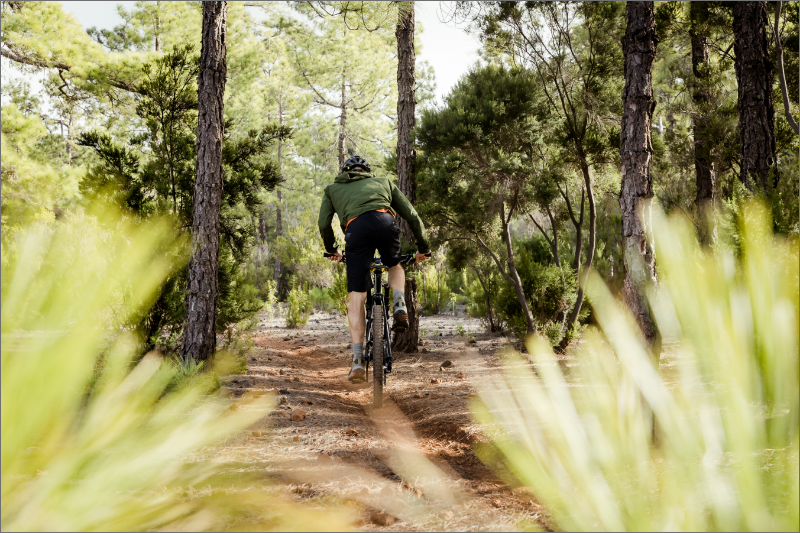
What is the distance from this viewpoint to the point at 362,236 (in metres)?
3.97

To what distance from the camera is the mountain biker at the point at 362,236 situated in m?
3.99

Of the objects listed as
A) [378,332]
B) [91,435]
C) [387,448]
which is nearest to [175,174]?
[378,332]

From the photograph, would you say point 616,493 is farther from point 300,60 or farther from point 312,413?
point 300,60

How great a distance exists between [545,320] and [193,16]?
468 inches

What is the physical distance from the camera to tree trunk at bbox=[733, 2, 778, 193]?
650cm

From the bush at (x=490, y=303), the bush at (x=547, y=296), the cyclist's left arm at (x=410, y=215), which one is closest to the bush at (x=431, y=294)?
the bush at (x=490, y=303)

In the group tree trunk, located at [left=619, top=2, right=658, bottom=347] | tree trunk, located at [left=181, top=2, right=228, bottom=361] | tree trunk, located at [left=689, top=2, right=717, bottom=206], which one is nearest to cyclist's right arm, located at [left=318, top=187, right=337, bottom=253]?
tree trunk, located at [left=181, top=2, right=228, bottom=361]

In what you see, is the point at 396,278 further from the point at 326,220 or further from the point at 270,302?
the point at 270,302

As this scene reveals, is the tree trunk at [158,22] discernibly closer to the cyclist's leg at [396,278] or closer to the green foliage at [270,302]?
the green foliage at [270,302]

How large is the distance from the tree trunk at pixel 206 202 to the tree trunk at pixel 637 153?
3353 mm

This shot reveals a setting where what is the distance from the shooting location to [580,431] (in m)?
2.83

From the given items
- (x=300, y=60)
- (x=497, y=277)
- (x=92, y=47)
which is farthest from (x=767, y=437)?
(x=300, y=60)

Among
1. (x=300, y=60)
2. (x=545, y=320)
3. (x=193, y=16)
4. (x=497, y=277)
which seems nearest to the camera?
(x=545, y=320)

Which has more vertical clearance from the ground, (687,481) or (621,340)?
(621,340)
